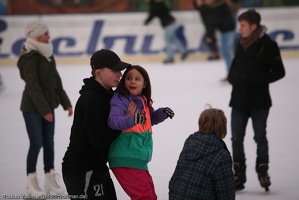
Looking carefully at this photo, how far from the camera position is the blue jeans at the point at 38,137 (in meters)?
4.88

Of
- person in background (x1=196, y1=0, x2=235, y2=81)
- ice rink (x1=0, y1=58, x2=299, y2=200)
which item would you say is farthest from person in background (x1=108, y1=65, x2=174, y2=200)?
person in background (x1=196, y1=0, x2=235, y2=81)

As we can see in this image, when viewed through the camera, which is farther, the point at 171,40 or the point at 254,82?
the point at 171,40

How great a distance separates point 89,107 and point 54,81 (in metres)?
1.59

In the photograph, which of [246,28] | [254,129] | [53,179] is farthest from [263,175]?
[53,179]

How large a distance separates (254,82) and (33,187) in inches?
65.8

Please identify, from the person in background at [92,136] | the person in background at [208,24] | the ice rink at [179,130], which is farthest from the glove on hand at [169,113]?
the person in background at [208,24]

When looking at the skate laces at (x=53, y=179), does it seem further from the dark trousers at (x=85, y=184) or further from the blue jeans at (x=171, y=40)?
the blue jeans at (x=171, y=40)

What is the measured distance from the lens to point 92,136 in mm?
3439

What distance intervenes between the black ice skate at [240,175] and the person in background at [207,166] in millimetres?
1671

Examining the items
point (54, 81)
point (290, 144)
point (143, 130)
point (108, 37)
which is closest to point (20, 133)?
point (54, 81)

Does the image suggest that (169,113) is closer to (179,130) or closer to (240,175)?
(240,175)

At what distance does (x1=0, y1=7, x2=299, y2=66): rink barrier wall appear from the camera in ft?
40.8

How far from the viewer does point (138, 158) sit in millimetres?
3613

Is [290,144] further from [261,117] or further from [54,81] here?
[54,81]
